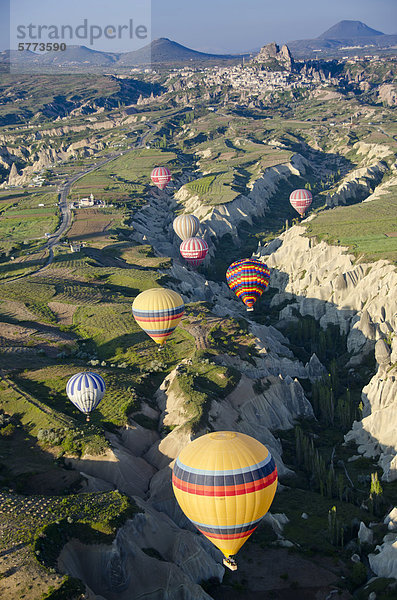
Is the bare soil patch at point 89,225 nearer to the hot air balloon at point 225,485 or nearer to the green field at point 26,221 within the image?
the green field at point 26,221

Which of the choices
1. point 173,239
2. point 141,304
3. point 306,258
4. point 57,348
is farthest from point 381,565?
point 173,239

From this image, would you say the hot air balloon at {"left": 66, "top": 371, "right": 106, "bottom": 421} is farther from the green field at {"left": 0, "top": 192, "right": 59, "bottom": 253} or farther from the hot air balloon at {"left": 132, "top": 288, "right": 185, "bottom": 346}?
the green field at {"left": 0, "top": 192, "right": 59, "bottom": 253}

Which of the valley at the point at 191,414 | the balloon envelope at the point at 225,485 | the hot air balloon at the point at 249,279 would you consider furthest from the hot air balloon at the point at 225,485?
the hot air balloon at the point at 249,279

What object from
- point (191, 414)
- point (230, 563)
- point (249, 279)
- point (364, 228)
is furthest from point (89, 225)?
point (230, 563)

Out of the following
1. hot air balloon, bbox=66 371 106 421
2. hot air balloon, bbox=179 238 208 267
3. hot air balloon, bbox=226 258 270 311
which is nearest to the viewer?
hot air balloon, bbox=66 371 106 421

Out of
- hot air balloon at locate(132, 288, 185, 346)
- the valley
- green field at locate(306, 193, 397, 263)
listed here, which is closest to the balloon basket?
the valley

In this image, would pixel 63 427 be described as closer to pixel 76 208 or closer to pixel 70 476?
pixel 70 476
